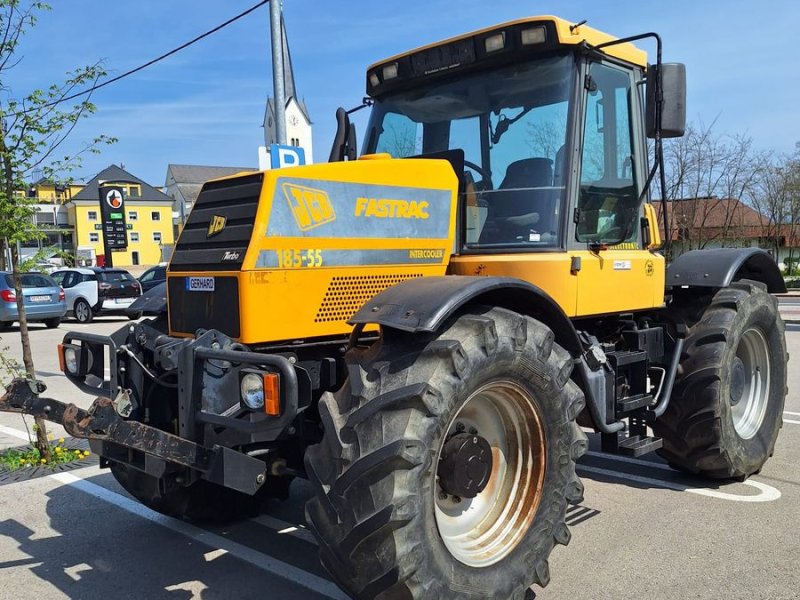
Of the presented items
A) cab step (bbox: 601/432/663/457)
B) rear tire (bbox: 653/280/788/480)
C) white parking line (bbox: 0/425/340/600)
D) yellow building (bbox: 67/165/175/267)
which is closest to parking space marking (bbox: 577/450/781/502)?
rear tire (bbox: 653/280/788/480)

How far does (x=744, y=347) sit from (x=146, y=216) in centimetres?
8814

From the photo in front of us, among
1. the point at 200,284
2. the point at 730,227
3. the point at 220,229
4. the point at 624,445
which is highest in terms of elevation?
the point at 730,227

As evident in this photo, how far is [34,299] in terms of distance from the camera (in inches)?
748

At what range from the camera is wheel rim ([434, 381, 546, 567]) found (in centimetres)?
335

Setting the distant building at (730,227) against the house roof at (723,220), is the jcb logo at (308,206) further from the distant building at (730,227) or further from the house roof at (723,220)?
the distant building at (730,227)

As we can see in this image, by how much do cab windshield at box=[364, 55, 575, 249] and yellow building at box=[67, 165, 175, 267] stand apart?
82487 mm

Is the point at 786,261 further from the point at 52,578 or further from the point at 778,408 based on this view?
the point at 52,578

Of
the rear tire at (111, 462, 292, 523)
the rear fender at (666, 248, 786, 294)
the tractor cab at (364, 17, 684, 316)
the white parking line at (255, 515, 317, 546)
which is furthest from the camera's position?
the rear fender at (666, 248, 786, 294)

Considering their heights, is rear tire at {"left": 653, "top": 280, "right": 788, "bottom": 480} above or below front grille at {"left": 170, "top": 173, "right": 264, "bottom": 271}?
below

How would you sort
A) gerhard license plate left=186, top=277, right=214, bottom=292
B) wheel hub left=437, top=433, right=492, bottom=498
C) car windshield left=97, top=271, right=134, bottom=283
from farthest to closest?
car windshield left=97, top=271, right=134, bottom=283 → gerhard license plate left=186, top=277, right=214, bottom=292 → wheel hub left=437, top=433, right=492, bottom=498

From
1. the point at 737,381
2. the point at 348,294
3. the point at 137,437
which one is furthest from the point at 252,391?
the point at 737,381

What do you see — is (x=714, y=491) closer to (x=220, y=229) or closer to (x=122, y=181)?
(x=220, y=229)

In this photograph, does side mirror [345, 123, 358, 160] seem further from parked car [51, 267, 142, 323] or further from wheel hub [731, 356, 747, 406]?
parked car [51, 267, 142, 323]

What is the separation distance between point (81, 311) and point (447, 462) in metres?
21.1
